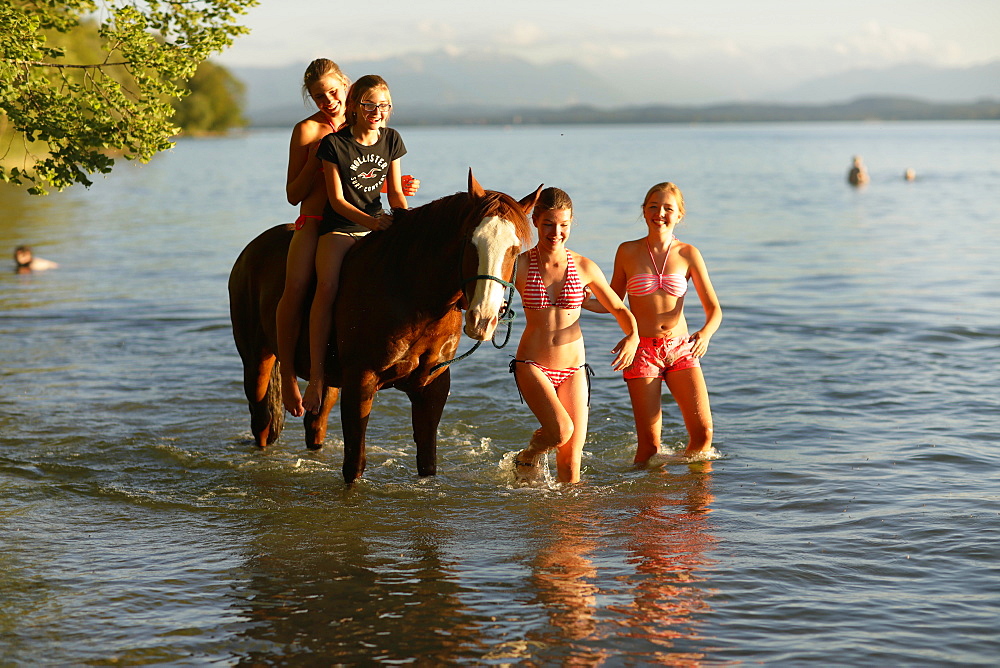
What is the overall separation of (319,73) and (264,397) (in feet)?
9.96

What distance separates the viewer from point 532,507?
7.20 m

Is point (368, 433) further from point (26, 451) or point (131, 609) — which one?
point (131, 609)

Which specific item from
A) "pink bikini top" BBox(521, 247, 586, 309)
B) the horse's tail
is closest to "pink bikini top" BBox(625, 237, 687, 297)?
"pink bikini top" BBox(521, 247, 586, 309)

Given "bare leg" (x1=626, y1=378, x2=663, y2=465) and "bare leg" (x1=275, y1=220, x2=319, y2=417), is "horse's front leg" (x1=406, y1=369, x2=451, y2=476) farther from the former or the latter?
"bare leg" (x1=626, y1=378, x2=663, y2=465)

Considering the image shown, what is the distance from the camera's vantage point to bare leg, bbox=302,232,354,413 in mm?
6793

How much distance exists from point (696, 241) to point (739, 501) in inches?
749

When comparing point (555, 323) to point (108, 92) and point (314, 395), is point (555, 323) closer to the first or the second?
point (314, 395)

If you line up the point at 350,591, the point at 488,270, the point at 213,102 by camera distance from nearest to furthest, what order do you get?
the point at 488,270
the point at 350,591
the point at 213,102

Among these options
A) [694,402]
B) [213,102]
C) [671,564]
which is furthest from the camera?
[213,102]

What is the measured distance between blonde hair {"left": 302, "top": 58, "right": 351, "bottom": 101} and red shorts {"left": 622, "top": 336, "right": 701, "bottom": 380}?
292 cm

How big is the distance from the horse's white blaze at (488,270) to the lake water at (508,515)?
1.55 meters

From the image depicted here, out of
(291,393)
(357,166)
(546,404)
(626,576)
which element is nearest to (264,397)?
(291,393)

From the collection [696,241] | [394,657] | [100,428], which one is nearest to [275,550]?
[394,657]

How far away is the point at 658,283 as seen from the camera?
24.1 ft
